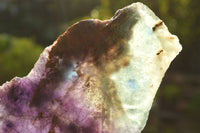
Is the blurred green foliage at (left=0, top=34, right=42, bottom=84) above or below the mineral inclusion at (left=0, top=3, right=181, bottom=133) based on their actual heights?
above

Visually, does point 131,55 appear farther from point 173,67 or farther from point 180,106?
point 173,67

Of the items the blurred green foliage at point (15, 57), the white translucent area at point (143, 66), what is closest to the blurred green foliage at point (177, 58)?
the blurred green foliage at point (15, 57)

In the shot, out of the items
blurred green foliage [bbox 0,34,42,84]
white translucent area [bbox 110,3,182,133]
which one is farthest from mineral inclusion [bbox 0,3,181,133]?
blurred green foliage [bbox 0,34,42,84]

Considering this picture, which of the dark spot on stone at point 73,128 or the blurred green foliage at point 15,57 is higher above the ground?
the blurred green foliage at point 15,57

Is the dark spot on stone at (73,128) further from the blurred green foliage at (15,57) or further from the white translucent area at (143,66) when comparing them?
the blurred green foliage at (15,57)

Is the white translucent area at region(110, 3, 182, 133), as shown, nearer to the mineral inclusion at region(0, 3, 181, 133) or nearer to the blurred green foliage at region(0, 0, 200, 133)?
the mineral inclusion at region(0, 3, 181, 133)

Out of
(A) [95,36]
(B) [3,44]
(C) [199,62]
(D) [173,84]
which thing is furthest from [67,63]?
(C) [199,62]
